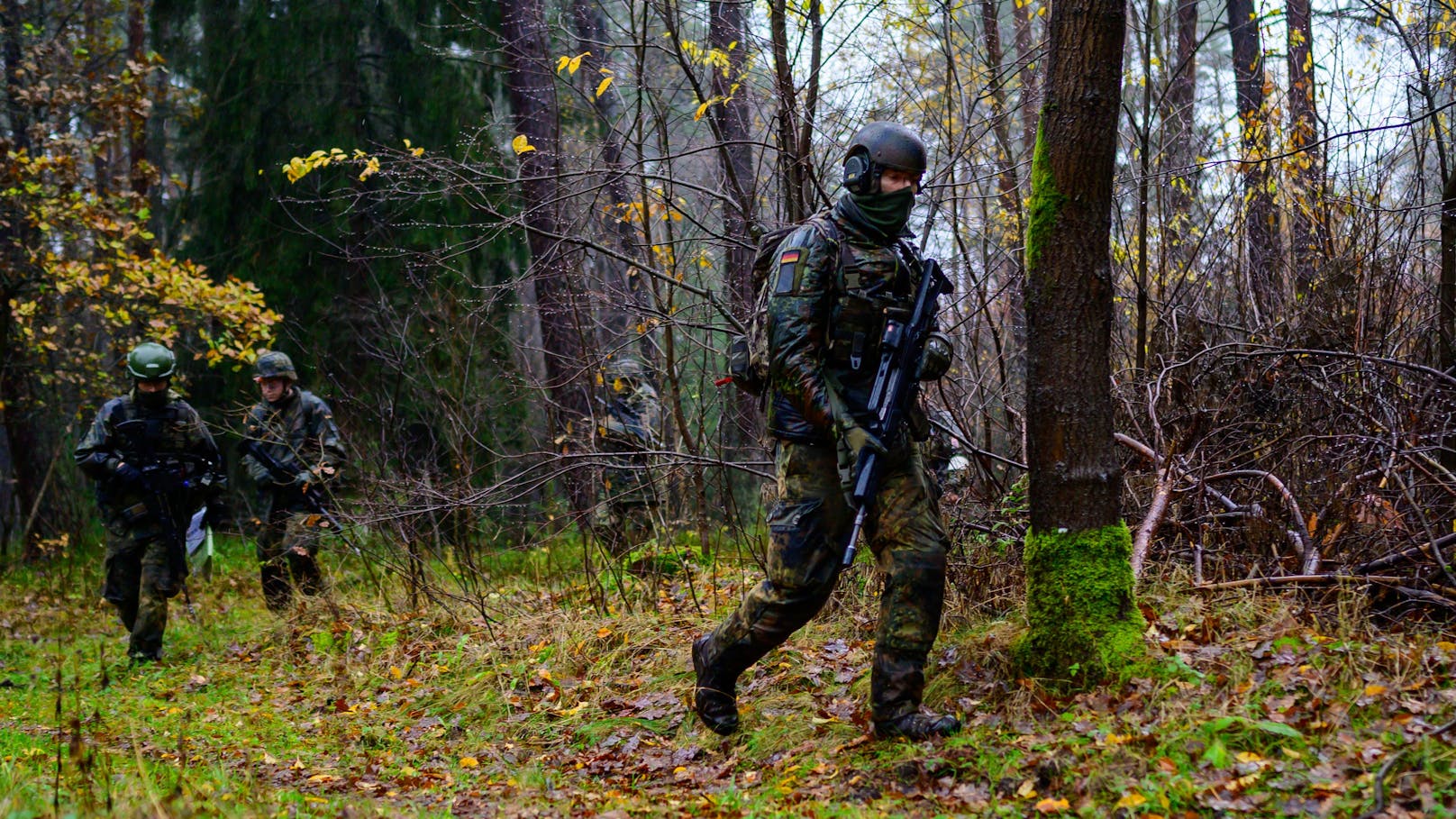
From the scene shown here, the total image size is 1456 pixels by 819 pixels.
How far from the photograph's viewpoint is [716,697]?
501cm

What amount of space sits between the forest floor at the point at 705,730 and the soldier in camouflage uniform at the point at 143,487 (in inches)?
20.8

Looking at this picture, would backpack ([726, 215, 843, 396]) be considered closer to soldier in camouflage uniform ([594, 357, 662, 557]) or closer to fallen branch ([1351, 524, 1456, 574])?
soldier in camouflage uniform ([594, 357, 662, 557])

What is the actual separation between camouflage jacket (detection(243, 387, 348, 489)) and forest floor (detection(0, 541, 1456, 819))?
163 centimetres

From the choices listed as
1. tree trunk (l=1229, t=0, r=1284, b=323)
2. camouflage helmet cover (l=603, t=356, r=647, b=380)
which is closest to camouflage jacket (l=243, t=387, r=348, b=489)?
camouflage helmet cover (l=603, t=356, r=647, b=380)

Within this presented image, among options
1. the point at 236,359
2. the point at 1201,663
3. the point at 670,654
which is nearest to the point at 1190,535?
the point at 1201,663

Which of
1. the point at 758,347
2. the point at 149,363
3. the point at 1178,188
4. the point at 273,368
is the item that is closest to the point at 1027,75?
the point at 1178,188

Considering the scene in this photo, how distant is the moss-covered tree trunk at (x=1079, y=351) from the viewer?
4.44 meters

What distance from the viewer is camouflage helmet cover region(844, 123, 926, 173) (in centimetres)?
455

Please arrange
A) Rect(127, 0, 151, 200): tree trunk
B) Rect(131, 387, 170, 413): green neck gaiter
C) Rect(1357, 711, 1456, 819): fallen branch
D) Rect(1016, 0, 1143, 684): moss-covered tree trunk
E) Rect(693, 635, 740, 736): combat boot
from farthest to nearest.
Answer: Rect(127, 0, 151, 200): tree trunk, Rect(131, 387, 170, 413): green neck gaiter, Rect(693, 635, 740, 736): combat boot, Rect(1016, 0, 1143, 684): moss-covered tree trunk, Rect(1357, 711, 1456, 819): fallen branch

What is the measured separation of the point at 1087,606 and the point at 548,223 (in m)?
7.85

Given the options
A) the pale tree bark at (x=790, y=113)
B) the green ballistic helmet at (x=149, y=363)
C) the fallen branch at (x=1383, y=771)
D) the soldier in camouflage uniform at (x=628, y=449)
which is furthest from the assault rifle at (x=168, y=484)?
the fallen branch at (x=1383, y=771)

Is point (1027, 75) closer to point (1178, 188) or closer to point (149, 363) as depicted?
point (1178, 188)

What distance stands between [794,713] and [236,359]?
33.5ft

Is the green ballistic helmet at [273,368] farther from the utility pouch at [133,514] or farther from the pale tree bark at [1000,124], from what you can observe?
the pale tree bark at [1000,124]
